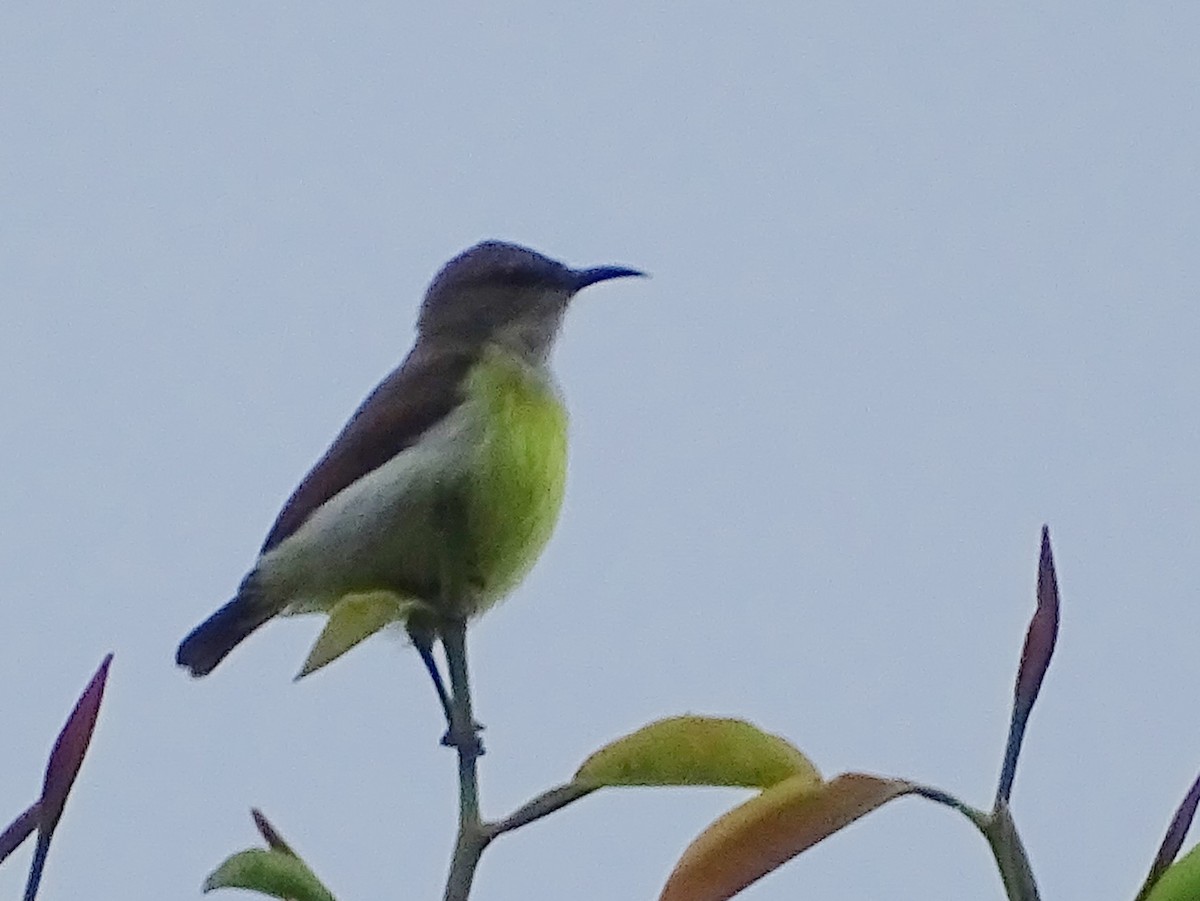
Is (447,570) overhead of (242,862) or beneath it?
overhead

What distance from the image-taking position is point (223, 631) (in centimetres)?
300

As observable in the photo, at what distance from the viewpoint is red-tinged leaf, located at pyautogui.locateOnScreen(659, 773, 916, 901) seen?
3.31 ft

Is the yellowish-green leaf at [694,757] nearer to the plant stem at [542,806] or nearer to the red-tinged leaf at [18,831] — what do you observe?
the plant stem at [542,806]

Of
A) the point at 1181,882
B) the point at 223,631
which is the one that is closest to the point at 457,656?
the point at 1181,882

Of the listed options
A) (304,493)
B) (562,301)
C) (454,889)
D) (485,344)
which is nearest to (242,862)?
(454,889)

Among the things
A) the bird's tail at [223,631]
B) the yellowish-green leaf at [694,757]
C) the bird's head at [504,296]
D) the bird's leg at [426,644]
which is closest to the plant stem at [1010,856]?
the yellowish-green leaf at [694,757]

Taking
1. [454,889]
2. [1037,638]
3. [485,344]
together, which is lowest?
[454,889]

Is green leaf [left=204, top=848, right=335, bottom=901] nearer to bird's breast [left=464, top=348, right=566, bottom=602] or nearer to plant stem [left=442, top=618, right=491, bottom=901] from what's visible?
plant stem [left=442, top=618, right=491, bottom=901]

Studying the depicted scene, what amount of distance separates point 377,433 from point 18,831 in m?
2.24

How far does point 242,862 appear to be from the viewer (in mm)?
1209

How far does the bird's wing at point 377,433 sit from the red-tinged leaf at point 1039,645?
7.09 feet

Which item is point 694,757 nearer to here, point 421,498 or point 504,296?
point 421,498

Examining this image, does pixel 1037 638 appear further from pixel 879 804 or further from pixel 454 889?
pixel 454 889

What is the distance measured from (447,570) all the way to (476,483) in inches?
51.3
